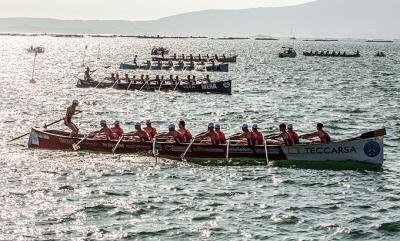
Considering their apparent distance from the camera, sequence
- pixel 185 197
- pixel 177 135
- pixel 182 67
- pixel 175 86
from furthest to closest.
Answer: pixel 182 67, pixel 175 86, pixel 177 135, pixel 185 197

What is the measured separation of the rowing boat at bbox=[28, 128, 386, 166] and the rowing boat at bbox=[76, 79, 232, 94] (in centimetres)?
3159

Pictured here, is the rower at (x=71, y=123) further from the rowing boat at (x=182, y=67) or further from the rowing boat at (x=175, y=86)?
the rowing boat at (x=182, y=67)

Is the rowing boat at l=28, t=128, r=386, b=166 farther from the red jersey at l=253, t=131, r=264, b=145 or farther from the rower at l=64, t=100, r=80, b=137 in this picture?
the red jersey at l=253, t=131, r=264, b=145

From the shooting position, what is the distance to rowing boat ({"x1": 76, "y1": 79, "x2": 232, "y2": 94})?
203 ft

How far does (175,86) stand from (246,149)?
3492 centimetres

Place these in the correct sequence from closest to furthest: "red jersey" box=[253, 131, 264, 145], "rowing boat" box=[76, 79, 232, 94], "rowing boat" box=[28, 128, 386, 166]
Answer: "rowing boat" box=[28, 128, 386, 166]
"red jersey" box=[253, 131, 264, 145]
"rowing boat" box=[76, 79, 232, 94]

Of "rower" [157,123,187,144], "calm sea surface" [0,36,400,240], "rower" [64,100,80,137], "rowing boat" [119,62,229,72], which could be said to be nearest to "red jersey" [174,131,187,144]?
"rower" [157,123,187,144]

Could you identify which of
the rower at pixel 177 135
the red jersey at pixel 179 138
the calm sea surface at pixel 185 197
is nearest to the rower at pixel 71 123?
the calm sea surface at pixel 185 197

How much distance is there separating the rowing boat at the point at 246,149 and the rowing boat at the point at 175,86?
31.6m

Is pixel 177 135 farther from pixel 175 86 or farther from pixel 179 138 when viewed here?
pixel 175 86

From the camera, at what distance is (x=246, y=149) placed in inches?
1137

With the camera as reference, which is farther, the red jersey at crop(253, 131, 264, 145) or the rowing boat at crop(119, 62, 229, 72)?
the rowing boat at crop(119, 62, 229, 72)

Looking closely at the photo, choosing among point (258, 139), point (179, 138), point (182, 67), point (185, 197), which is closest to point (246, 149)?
point (258, 139)

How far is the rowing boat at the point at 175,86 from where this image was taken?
203ft
